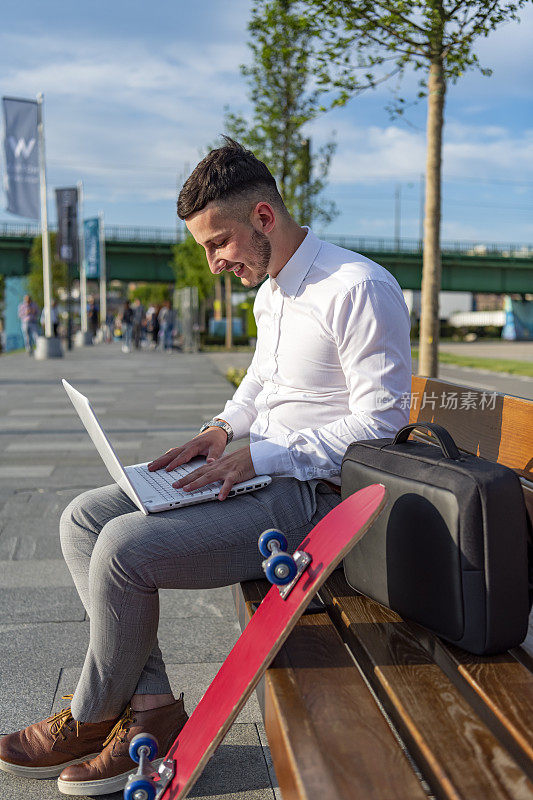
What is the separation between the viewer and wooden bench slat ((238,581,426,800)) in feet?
4.49

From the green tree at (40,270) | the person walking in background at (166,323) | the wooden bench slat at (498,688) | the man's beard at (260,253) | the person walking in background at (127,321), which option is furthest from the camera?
the green tree at (40,270)

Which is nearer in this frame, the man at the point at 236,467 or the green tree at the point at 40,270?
the man at the point at 236,467

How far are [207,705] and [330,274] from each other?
132 centimetres

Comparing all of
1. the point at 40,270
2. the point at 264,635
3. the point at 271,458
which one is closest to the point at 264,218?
the point at 271,458

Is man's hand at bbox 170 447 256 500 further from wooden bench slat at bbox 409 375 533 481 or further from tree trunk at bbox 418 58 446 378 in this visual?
tree trunk at bbox 418 58 446 378

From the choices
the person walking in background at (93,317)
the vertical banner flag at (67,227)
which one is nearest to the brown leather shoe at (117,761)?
A: the vertical banner flag at (67,227)

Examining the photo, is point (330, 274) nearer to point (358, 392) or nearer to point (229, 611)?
point (358, 392)

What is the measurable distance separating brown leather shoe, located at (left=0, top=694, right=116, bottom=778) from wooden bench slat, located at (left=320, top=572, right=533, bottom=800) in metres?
0.78

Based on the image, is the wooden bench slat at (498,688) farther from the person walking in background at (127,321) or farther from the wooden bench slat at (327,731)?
the person walking in background at (127,321)

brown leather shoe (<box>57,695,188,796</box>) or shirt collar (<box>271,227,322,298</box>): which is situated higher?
shirt collar (<box>271,227,322,298</box>)

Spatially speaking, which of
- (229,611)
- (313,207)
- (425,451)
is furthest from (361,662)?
(313,207)

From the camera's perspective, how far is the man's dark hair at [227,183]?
2.41 m

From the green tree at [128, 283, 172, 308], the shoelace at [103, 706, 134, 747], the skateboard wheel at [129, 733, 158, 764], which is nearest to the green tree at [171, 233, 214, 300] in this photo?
the shoelace at [103, 706, 134, 747]

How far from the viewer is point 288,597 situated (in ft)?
5.91
